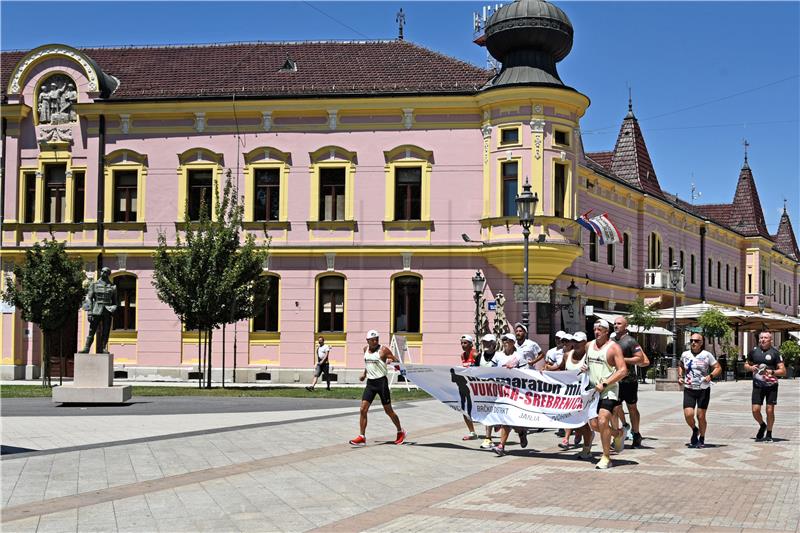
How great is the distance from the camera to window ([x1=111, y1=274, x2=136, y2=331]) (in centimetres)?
3675

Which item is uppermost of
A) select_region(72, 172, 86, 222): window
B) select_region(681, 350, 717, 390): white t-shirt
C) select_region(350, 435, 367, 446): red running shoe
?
select_region(72, 172, 86, 222): window

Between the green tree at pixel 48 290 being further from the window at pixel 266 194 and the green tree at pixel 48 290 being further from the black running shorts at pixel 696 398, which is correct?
the black running shorts at pixel 696 398

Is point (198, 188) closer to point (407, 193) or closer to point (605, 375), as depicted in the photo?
point (407, 193)

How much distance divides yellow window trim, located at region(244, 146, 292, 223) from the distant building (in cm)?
9

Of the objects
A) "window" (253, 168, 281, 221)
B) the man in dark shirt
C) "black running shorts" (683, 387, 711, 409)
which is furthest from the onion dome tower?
"black running shorts" (683, 387, 711, 409)

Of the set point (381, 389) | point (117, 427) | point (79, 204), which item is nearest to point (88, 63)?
point (79, 204)

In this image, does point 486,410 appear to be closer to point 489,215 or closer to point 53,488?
point 53,488

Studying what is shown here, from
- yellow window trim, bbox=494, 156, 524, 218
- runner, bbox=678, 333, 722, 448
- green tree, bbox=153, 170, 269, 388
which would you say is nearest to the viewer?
runner, bbox=678, 333, 722, 448

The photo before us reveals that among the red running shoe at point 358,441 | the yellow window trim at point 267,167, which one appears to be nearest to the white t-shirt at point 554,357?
the red running shoe at point 358,441

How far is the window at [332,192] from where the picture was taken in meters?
35.9

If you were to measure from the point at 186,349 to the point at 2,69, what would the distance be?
46.7 feet

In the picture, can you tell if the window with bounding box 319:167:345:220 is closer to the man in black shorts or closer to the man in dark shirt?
the man in dark shirt

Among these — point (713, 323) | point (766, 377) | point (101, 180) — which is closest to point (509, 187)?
point (713, 323)

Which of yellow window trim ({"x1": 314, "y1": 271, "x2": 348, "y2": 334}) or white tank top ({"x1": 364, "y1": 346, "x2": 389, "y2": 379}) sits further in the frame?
yellow window trim ({"x1": 314, "y1": 271, "x2": 348, "y2": 334})
